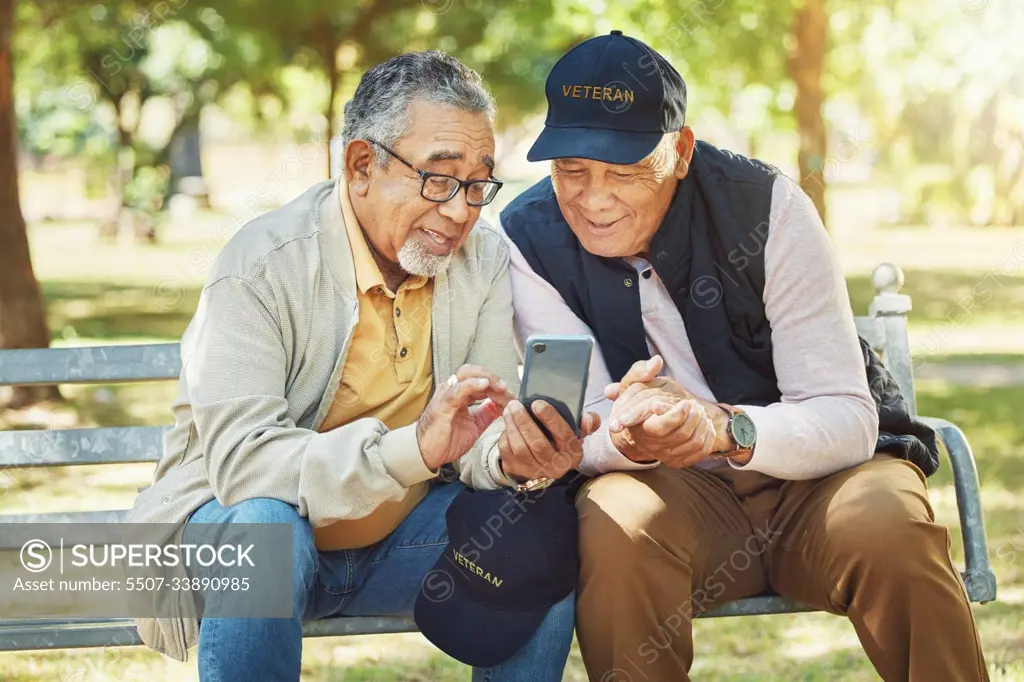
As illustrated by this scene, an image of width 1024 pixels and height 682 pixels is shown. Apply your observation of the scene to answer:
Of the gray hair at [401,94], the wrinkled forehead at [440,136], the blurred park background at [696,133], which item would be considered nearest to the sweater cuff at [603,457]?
the wrinkled forehead at [440,136]

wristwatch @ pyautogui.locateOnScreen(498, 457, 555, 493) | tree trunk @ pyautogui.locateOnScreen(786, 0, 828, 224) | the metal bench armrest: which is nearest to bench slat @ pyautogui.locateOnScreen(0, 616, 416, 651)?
wristwatch @ pyautogui.locateOnScreen(498, 457, 555, 493)

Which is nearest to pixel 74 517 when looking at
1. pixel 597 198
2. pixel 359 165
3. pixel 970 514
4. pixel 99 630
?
pixel 99 630

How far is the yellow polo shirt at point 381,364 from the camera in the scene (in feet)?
9.95

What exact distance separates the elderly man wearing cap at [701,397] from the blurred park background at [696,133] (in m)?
1.37

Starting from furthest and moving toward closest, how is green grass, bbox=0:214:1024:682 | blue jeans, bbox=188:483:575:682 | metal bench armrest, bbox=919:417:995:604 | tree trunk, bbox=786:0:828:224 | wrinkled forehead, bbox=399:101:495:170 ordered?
tree trunk, bbox=786:0:828:224, green grass, bbox=0:214:1024:682, metal bench armrest, bbox=919:417:995:604, wrinkled forehead, bbox=399:101:495:170, blue jeans, bbox=188:483:575:682

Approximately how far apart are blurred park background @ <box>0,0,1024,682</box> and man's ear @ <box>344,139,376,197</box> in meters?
1.43

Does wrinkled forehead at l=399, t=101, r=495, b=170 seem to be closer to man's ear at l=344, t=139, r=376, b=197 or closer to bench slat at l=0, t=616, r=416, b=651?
man's ear at l=344, t=139, r=376, b=197

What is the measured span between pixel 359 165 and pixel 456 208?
0.89 ft

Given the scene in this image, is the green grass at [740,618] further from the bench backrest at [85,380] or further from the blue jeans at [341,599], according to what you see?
the blue jeans at [341,599]

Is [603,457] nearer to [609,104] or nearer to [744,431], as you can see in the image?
[744,431]

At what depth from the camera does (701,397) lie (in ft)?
10.6

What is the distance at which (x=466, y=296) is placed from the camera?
10.4 feet

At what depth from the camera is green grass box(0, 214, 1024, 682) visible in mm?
4230

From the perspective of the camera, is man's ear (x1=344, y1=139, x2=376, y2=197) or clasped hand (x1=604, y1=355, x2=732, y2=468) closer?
clasped hand (x1=604, y1=355, x2=732, y2=468)
